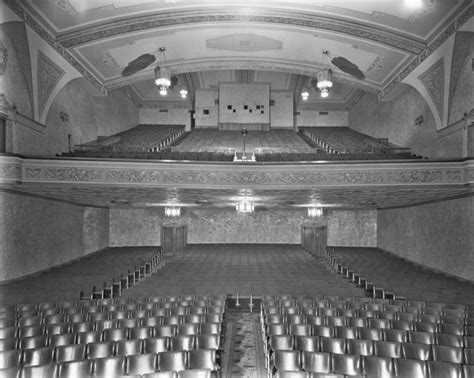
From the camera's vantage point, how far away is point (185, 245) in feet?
47.5

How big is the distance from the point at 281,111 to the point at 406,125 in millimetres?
7358

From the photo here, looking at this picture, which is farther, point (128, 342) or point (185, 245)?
point (185, 245)

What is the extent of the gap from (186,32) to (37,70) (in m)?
4.09

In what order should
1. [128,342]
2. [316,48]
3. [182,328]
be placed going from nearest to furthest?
1. [128,342]
2. [182,328]
3. [316,48]

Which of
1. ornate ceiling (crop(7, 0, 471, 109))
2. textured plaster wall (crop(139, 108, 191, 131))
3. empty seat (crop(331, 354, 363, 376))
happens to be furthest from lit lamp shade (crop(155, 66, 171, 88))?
textured plaster wall (crop(139, 108, 191, 131))

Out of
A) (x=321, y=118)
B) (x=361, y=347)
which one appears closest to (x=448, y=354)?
(x=361, y=347)

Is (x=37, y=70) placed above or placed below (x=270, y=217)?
above

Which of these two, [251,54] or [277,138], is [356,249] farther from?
[251,54]

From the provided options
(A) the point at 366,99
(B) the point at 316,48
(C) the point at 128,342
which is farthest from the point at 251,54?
(C) the point at 128,342

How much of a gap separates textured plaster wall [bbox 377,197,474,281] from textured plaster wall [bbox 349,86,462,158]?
1625 millimetres

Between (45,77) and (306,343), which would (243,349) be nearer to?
(306,343)

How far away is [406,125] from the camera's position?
11883 mm

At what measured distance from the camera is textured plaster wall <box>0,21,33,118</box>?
7.18 meters

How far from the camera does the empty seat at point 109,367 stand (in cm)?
303
